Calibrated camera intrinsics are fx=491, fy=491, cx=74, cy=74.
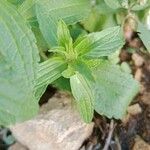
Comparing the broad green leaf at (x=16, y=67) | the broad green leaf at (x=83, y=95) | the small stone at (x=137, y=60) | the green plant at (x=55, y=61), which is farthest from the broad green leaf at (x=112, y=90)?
the broad green leaf at (x=16, y=67)

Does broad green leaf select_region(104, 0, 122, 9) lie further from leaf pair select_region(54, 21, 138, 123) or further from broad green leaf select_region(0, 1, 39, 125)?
broad green leaf select_region(0, 1, 39, 125)

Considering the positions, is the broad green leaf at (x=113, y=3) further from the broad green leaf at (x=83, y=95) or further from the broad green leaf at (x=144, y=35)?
the broad green leaf at (x=83, y=95)

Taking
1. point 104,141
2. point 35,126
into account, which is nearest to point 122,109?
point 104,141

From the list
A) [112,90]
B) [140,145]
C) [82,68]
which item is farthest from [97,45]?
[140,145]

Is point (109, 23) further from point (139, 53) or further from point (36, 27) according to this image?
point (36, 27)

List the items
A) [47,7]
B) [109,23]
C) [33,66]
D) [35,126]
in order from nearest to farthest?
[33,66], [47,7], [35,126], [109,23]
